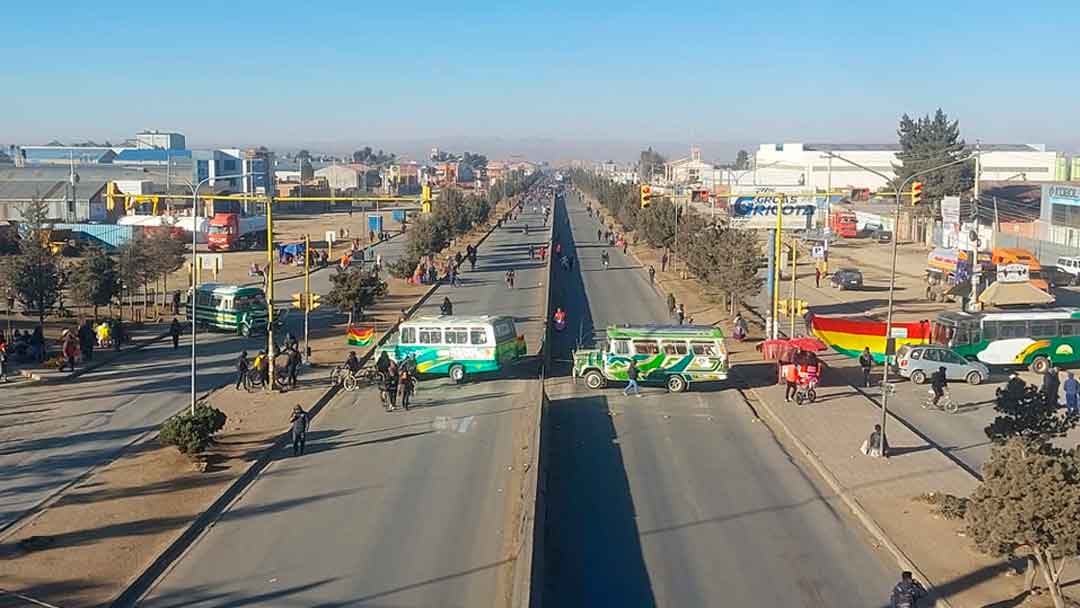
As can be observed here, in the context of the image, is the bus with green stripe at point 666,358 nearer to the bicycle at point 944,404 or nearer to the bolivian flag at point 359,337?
the bicycle at point 944,404

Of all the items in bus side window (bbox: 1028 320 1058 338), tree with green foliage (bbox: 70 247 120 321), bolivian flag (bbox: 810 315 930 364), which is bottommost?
bolivian flag (bbox: 810 315 930 364)

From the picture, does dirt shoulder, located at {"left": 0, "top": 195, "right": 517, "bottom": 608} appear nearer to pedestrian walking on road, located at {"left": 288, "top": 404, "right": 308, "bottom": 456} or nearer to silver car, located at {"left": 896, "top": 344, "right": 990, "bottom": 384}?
pedestrian walking on road, located at {"left": 288, "top": 404, "right": 308, "bottom": 456}

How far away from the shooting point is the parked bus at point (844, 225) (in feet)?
271

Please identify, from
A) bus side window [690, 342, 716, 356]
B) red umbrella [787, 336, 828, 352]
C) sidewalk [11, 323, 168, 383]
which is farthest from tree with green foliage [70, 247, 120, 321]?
red umbrella [787, 336, 828, 352]

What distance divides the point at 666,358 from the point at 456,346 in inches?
202

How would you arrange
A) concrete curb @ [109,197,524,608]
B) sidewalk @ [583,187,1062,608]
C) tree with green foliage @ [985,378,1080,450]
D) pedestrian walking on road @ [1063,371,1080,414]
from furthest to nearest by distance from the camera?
pedestrian walking on road @ [1063,371,1080,414] → tree with green foliage @ [985,378,1080,450] → sidewalk @ [583,187,1062,608] → concrete curb @ [109,197,524,608]

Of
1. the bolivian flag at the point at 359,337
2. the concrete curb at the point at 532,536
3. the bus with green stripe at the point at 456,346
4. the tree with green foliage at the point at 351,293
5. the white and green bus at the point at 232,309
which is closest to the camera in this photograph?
the concrete curb at the point at 532,536

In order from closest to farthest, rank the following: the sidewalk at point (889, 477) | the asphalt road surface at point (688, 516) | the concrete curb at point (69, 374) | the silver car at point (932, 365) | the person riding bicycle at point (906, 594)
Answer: the person riding bicycle at point (906, 594), the asphalt road surface at point (688, 516), the sidewalk at point (889, 477), the concrete curb at point (69, 374), the silver car at point (932, 365)

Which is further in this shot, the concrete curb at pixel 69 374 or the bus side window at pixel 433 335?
the bus side window at pixel 433 335

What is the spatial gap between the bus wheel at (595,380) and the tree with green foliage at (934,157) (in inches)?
2369

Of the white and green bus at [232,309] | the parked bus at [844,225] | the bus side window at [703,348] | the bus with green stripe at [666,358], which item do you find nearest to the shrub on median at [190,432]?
the bus with green stripe at [666,358]

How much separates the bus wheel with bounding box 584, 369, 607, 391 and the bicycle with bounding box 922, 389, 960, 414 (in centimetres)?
733

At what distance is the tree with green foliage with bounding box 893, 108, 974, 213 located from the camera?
80000mm

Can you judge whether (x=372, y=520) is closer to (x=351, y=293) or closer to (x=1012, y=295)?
(x=351, y=293)
